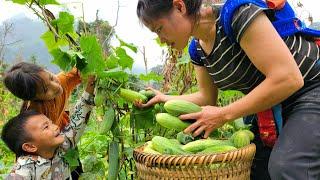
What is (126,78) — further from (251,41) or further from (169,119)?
(251,41)

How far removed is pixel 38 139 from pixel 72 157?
0.26 m

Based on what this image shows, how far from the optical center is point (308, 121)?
216cm

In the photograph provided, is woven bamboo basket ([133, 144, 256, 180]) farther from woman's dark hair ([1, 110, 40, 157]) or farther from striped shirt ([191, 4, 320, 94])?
woman's dark hair ([1, 110, 40, 157])

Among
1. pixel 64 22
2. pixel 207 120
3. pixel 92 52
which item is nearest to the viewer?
pixel 207 120

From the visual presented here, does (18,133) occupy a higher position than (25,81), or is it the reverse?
(25,81)

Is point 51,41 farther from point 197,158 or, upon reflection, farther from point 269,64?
point 269,64

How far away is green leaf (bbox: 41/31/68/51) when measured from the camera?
2.76m

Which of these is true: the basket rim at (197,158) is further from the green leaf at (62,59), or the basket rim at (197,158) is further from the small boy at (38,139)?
the small boy at (38,139)

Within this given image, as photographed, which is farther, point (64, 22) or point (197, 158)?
point (64, 22)

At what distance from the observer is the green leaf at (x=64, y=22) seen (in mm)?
2572

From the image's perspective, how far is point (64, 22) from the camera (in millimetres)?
2617

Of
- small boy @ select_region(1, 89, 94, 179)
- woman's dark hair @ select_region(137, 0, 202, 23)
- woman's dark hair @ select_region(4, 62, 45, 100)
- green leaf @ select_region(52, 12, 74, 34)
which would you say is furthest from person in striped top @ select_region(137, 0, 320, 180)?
woman's dark hair @ select_region(4, 62, 45, 100)

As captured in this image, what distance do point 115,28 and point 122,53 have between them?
278 millimetres

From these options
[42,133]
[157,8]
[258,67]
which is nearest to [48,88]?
[42,133]
